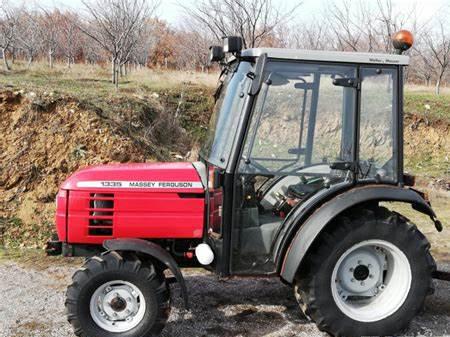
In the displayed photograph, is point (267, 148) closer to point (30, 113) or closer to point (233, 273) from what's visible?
point (233, 273)

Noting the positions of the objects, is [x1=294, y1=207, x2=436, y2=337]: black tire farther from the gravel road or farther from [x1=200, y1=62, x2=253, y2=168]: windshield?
[x1=200, y1=62, x2=253, y2=168]: windshield

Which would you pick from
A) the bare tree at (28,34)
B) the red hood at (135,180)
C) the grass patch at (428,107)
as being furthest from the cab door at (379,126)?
the bare tree at (28,34)

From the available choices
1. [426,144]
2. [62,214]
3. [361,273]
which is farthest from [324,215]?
[426,144]

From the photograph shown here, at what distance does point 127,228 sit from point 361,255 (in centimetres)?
184

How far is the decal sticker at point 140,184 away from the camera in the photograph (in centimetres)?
363

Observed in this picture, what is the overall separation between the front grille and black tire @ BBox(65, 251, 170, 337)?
23cm

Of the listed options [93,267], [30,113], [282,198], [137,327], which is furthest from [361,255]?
[30,113]

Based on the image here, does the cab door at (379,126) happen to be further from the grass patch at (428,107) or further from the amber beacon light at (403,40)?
the grass patch at (428,107)

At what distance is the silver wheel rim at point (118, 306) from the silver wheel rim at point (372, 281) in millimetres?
1497

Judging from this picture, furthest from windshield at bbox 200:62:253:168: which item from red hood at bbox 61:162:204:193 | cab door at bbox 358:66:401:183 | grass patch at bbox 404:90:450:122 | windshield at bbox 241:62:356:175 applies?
grass patch at bbox 404:90:450:122

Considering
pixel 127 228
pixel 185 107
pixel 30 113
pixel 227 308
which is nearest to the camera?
pixel 127 228

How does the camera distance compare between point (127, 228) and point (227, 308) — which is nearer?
point (127, 228)

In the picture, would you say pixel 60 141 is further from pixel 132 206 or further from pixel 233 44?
pixel 233 44

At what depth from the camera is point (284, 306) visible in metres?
4.30
